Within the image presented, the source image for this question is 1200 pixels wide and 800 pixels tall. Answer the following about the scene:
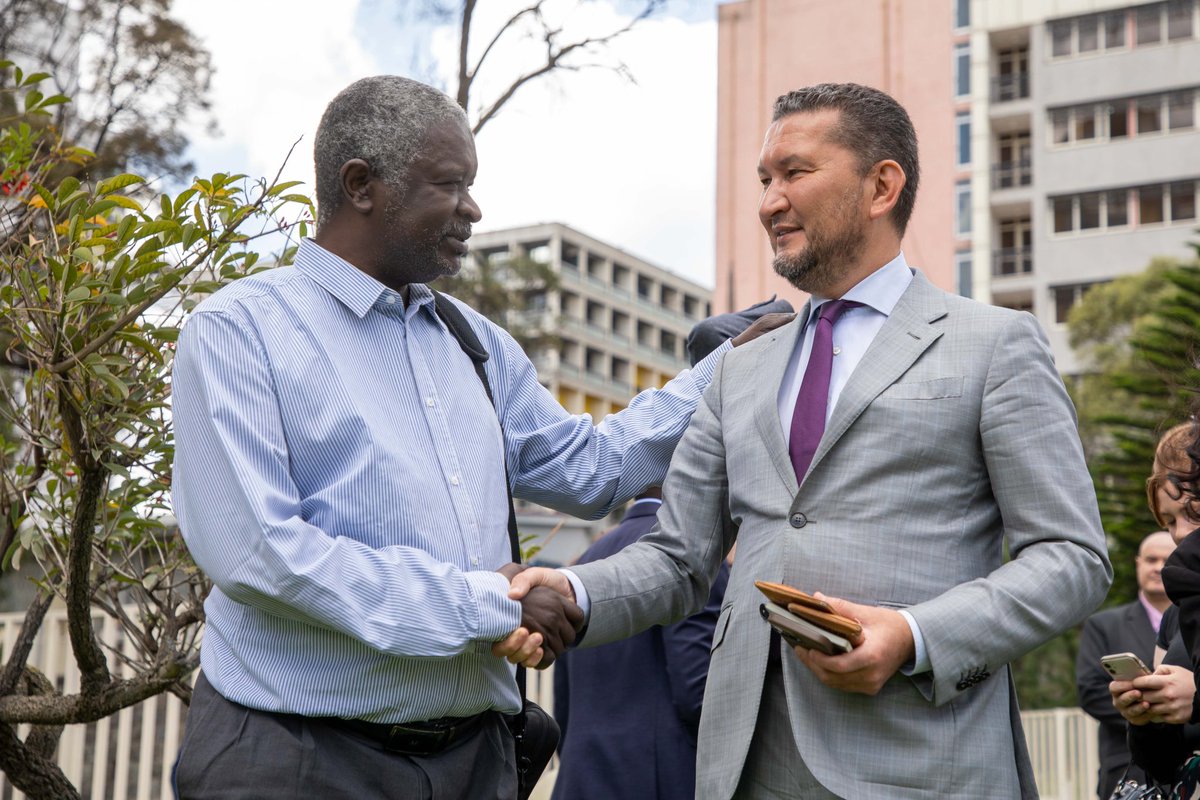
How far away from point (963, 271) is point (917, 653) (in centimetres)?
4205

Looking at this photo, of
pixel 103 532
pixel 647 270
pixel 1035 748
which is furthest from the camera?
pixel 647 270

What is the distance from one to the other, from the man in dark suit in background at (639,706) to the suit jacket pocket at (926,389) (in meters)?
1.83

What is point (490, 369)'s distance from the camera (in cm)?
341

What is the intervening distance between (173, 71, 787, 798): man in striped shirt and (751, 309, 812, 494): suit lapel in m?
0.51

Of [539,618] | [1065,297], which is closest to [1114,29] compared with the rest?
[1065,297]

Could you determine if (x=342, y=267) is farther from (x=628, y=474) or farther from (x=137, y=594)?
(x=137, y=594)

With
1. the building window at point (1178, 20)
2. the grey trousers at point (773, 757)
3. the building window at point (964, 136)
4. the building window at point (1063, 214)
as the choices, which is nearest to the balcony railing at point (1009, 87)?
the building window at point (964, 136)

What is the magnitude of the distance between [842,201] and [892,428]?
524 millimetres

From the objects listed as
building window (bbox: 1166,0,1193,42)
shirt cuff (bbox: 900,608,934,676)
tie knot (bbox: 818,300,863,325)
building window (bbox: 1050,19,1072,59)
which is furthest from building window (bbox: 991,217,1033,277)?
shirt cuff (bbox: 900,608,934,676)

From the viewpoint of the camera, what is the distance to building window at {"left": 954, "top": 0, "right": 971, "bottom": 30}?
44.5 m

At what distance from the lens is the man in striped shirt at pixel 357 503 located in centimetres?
270

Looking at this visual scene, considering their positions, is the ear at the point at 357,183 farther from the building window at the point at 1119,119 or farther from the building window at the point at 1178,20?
the building window at the point at 1178,20

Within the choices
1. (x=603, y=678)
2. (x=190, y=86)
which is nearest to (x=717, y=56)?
(x=190, y=86)

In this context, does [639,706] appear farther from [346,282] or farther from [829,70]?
[829,70]
